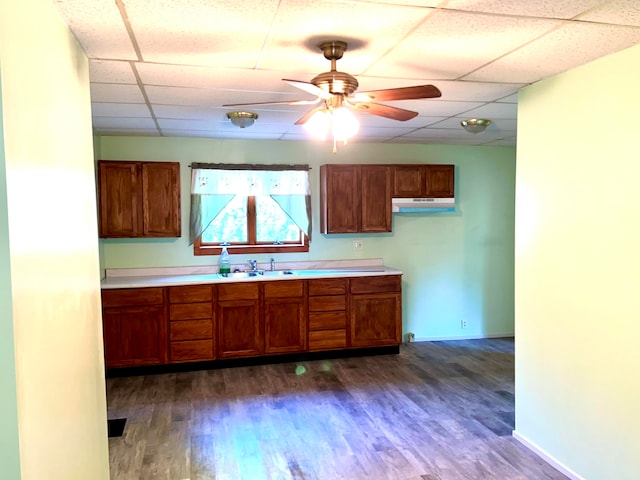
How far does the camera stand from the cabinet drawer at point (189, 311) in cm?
448

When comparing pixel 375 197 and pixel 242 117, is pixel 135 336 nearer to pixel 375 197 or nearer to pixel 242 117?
pixel 242 117

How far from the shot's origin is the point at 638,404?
2.30 meters

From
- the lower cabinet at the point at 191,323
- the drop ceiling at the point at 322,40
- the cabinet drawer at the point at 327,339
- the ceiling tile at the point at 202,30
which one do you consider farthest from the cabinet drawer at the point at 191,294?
the ceiling tile at the point at 202,30

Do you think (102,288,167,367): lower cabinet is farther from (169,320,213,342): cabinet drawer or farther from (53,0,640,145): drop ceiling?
(53,0,640,145): drop ceiling

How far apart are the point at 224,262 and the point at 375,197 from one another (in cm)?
180

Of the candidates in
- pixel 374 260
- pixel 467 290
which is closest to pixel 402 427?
pixel 374 260

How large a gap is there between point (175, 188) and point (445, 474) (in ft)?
11.5

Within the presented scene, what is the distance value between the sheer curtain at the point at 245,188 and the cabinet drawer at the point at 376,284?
0.82 meters

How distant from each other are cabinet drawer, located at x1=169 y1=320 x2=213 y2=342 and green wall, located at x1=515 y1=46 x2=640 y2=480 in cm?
280

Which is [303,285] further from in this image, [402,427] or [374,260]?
[402,427]

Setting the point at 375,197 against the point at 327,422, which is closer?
the point at 327,422

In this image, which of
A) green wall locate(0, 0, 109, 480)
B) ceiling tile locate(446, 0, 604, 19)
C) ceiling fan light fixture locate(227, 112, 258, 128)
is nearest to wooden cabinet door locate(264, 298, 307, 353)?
ceiling fan light fixture locate(227, 112, 258, 128)

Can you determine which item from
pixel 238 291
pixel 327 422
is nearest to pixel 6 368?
pixel 327 422

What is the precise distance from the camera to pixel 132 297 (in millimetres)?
4375
